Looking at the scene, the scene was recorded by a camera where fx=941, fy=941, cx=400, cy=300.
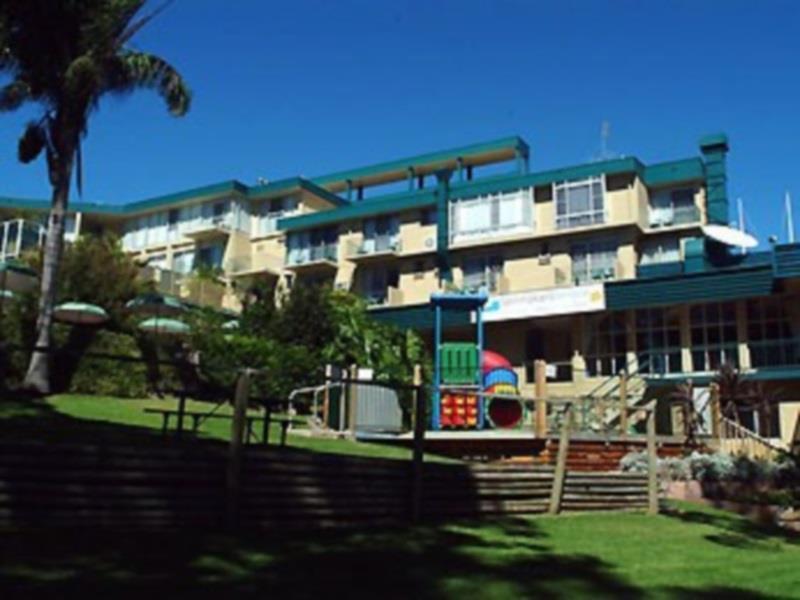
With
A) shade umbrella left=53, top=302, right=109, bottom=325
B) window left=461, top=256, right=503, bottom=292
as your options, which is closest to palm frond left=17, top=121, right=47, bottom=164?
shade umbrella left=53, top=302, right=109, bottom=325

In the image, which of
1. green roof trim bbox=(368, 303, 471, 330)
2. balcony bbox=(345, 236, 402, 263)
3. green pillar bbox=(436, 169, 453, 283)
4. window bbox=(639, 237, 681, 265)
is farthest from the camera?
balcony bbox=(345, 236, 402, 263)

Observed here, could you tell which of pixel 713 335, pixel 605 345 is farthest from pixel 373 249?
pixel 713 335

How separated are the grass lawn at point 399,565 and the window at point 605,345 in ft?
98.1

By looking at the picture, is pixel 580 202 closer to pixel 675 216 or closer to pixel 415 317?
pixel 675 216

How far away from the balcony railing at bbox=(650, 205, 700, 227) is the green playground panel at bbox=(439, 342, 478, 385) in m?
19.3

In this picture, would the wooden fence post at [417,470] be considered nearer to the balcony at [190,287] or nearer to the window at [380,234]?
the balcony at [190,287]

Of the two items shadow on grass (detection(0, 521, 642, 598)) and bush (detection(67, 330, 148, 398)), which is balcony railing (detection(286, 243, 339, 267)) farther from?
shadow on grass (detection(0, 521, 642, 598))

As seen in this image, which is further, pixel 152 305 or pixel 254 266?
pixel 254 266

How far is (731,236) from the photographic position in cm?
3656

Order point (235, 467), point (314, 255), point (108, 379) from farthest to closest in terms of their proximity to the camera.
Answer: point (314, 255), point (108, 379), point (235, 467)

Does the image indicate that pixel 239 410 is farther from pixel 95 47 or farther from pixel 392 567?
pixel 95 47

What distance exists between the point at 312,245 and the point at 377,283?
510 centimetres

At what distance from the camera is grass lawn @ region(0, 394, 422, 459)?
42.0 feet

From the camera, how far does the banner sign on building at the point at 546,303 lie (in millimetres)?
39031
